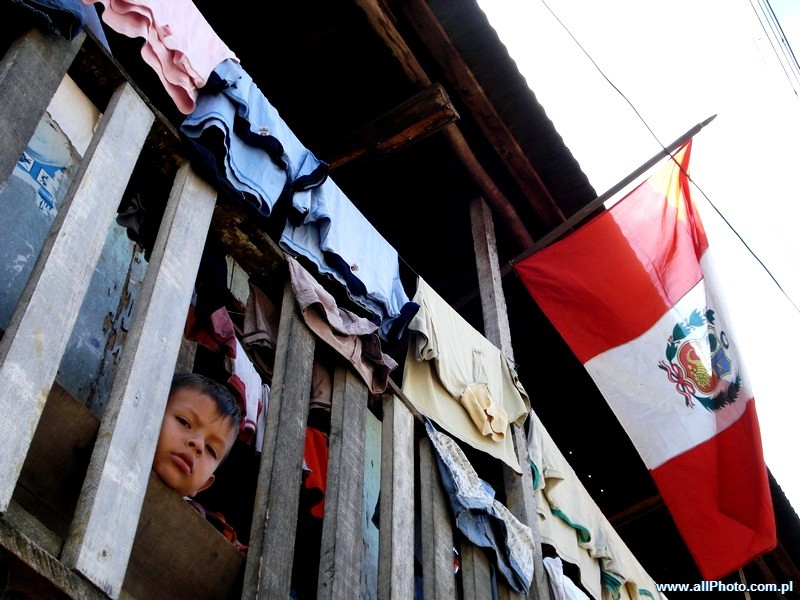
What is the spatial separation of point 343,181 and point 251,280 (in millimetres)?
2809

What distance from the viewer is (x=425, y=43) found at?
17.0ft

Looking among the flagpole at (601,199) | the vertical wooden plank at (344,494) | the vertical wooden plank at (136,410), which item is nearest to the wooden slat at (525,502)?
the vertical wooden plank at (344,494)

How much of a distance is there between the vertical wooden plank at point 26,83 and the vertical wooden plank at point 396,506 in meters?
1.80

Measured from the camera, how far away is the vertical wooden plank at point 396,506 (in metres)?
2.92

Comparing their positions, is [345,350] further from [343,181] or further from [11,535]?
[343,181]

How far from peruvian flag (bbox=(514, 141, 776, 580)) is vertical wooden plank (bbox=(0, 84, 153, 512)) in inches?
147

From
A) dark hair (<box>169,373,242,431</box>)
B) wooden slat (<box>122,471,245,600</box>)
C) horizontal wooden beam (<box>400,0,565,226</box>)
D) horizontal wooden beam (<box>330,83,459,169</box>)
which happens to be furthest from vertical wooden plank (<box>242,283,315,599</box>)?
horizontal wooden beam (<box>400,0,565,226</box>)

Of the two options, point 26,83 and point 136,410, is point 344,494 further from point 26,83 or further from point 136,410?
point 26,83

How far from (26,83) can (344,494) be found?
5.09 feet

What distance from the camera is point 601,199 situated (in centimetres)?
604

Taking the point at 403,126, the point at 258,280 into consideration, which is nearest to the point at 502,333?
the point at 403,126

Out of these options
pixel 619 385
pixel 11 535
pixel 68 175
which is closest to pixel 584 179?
pixel 619 385

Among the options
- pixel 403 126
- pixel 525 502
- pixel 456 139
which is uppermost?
pixel 456 139

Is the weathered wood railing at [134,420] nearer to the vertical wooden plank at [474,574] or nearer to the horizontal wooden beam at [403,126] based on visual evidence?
the vertical wooden plank at [474,574]
